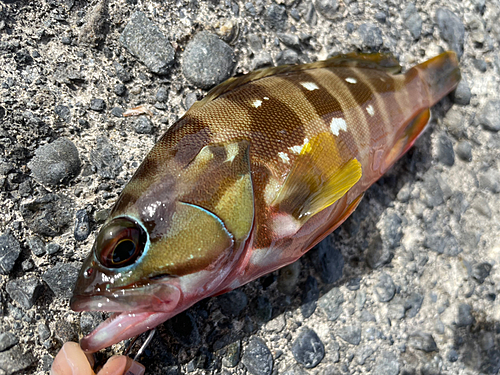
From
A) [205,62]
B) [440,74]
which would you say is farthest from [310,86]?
[440,74]

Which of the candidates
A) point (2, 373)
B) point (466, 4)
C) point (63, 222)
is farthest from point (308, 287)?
point (466, 4)

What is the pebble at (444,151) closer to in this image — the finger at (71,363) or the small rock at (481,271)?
Answer: the small rock at (481,271)

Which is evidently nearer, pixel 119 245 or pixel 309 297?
pixel 119 245

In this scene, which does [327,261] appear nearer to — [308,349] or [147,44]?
[308,349]

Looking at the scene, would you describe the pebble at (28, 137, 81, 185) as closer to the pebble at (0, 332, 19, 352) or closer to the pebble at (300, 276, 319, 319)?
the pebble at (0, 332, 19, 352)

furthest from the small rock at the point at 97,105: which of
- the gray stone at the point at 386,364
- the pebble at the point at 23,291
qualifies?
the gray stone at the point at 386,364

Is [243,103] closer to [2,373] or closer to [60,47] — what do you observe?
[60,47]
